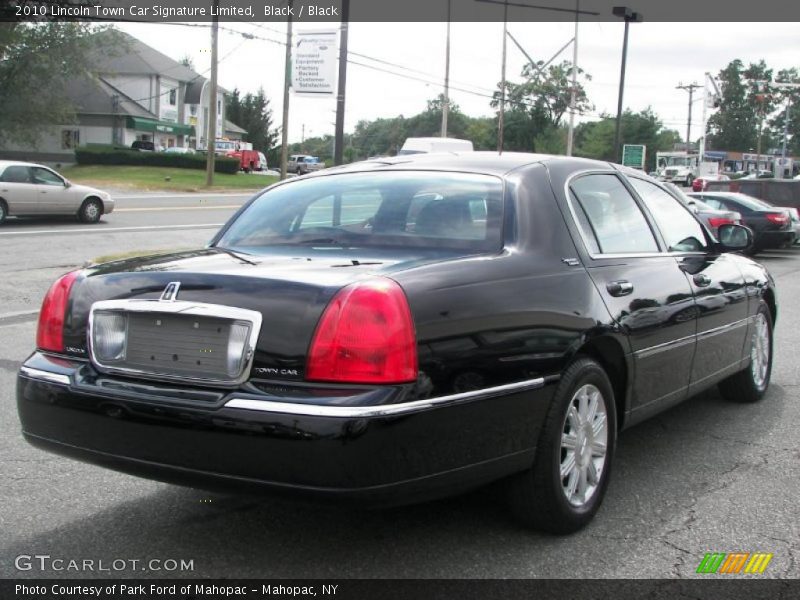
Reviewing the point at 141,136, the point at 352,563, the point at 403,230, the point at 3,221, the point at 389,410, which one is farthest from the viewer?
the point at 141,136

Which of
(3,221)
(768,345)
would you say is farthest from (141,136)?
(768,345)

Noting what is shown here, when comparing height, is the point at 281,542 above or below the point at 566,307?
below

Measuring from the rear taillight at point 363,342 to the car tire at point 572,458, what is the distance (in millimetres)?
832

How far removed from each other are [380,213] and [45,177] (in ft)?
63.6

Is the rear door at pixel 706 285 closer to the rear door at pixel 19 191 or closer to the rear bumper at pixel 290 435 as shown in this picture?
the rear bumper at pixel 290 435

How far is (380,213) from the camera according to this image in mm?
4285

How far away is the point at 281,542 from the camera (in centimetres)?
373

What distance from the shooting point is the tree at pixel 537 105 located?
51.3 metres

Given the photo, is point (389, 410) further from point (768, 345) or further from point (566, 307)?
point (768, 345)

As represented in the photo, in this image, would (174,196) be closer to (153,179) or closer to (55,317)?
(153,179)

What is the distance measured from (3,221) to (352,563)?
19595mm

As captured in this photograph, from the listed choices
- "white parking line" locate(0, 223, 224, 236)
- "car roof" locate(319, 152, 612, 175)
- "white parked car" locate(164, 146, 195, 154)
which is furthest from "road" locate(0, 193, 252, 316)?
"white parked car" locate(164, 146, 195, 154)

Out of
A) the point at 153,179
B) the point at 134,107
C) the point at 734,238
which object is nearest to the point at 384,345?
the point at 734,238

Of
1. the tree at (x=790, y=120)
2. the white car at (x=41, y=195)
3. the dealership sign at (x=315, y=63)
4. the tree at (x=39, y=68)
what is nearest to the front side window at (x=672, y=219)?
the dealership sign at (x=315, y=63)
